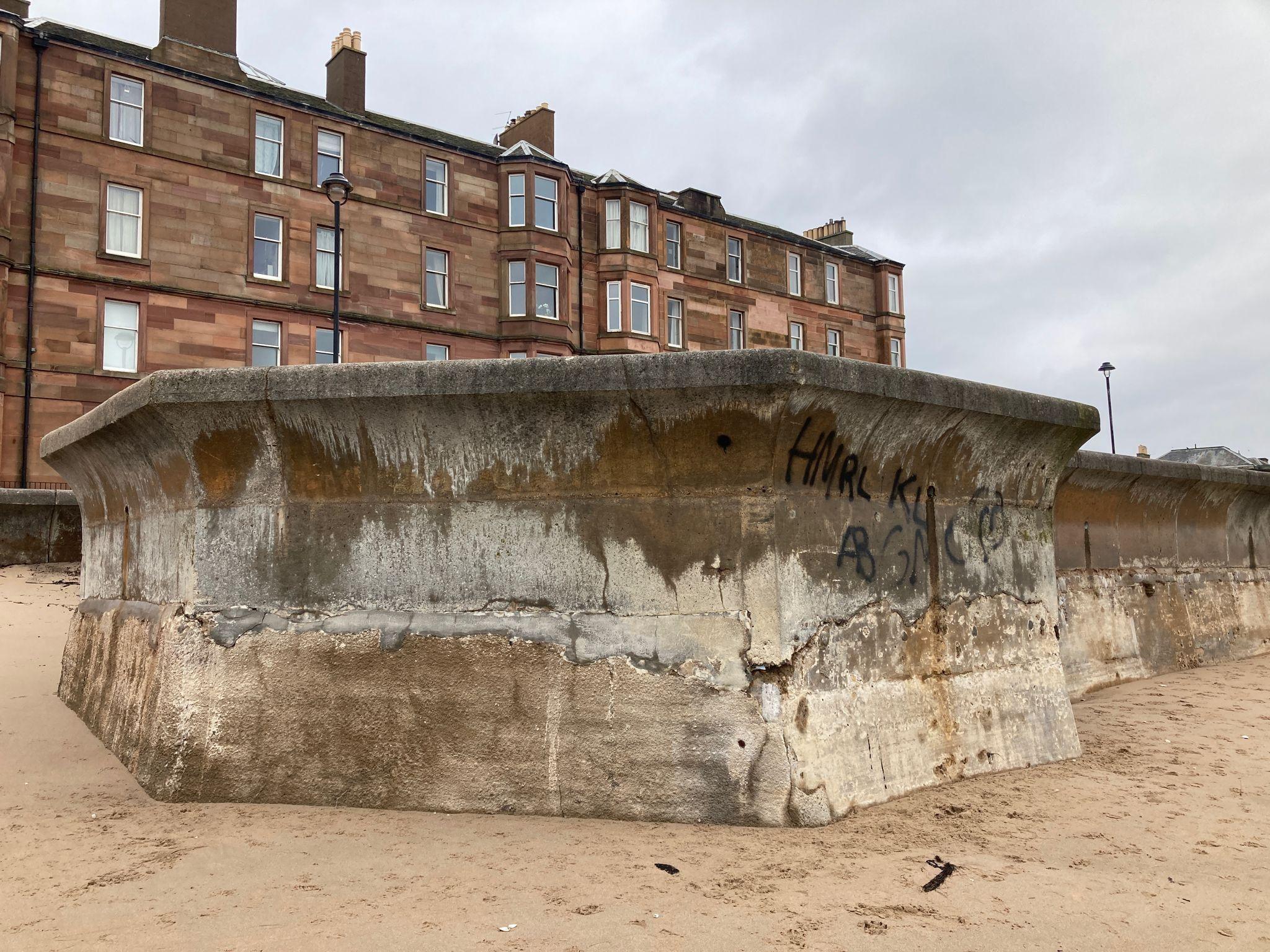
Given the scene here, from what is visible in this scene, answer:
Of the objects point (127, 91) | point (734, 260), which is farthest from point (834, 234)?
point (127, 91)

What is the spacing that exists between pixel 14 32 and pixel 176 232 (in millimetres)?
4703

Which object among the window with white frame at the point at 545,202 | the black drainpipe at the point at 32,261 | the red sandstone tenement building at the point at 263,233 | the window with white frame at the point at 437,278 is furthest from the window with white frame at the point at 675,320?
the black drainpipe at the point at 32,261

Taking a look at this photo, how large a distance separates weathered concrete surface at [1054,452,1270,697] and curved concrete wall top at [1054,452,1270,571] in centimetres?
1

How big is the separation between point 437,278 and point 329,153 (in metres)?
3.96

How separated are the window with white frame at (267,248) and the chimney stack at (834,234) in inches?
814

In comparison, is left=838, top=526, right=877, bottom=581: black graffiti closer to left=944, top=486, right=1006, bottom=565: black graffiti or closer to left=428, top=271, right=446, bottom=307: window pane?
left=944, top=486, right=1006, bottom=565: black graffiti

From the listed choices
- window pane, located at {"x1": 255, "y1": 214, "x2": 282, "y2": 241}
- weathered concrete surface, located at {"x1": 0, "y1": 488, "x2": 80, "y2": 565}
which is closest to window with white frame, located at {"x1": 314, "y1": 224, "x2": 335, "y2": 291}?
window pane, located at {"x1": 255, "y1": 214, "x2": 282, "y2": 241}

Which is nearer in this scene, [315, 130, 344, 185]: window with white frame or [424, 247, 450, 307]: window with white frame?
[315, 130, 344, 185]: window with white frame

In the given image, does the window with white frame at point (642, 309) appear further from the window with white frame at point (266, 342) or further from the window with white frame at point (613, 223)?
the window with white frame at point (266, 342)

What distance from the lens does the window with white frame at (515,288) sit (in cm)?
2581

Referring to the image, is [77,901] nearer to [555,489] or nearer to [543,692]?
[543,692]

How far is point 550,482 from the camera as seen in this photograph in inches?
160

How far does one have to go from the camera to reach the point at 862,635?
13.9 ft

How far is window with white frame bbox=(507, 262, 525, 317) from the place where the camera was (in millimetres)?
25812
